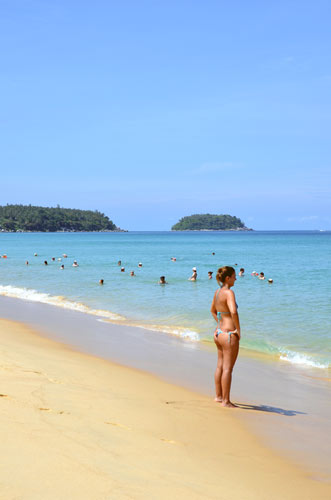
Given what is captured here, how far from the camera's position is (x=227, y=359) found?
6.84 meters

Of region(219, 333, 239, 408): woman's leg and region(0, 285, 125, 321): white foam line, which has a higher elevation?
region(219, 333, 239, 408): woman's leg

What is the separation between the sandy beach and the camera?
3639 mm

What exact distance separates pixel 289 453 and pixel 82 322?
34.5 feet

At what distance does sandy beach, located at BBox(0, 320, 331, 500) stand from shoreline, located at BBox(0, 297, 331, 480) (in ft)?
1.31

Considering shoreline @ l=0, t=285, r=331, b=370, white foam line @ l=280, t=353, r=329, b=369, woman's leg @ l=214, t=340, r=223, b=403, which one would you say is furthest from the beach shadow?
white foam line @ l=280, t=353, r=329, b=369

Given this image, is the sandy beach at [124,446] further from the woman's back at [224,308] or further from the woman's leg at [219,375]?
the woman's back at [224,308]

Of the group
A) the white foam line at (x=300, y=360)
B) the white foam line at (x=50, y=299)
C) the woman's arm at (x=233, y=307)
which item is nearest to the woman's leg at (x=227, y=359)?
the woman's arm at (x=233, y=307)

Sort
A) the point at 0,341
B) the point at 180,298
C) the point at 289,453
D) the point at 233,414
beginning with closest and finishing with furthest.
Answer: the point at 289,453 < the point at 233,414 < the point at 0,341 < the point at 180,298

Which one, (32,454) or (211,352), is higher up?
(32,454)

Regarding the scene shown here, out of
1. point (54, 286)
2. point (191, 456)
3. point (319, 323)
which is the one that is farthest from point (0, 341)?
point (54, 286)

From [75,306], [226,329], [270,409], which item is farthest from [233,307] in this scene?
[75,306]

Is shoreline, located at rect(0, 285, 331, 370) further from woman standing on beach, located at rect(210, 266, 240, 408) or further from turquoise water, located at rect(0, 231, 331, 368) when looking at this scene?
woman standing on beach, located at rect(210, 266, 240, 408)

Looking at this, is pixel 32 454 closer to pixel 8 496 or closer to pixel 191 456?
pixel 8 496

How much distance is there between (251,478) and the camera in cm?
438
